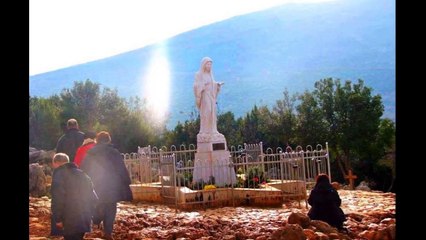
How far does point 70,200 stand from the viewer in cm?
615

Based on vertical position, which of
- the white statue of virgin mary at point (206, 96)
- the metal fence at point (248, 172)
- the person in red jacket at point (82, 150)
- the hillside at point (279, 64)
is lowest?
the metal fence at point (248, 172)

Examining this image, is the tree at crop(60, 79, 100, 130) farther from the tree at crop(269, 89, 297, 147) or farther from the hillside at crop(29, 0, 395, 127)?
the hillside at crop(29, 0, 395, 127)

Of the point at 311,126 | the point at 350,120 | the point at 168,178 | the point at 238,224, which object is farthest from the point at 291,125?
the point at 238,224

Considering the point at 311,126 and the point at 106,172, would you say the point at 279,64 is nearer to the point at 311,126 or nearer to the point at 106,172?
the point at 311,126

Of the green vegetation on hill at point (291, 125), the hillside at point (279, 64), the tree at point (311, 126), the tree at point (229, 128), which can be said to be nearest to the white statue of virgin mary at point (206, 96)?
the green vegetation on hill at point (291, 125)

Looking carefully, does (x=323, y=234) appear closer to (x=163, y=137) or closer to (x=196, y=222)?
(x=196, y=222)

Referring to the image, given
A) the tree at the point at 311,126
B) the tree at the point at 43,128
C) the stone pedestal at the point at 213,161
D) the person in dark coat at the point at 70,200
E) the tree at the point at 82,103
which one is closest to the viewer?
the person in dark coat at the point at 70,200

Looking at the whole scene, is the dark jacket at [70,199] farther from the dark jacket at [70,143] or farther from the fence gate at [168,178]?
the fence gate at [168,178]

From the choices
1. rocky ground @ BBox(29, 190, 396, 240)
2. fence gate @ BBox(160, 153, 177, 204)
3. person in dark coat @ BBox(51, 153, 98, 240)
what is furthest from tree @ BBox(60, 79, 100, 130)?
person in dark coat @ BBox(51, 153, 98, 240)

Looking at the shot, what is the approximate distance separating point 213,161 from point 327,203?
21.9ft

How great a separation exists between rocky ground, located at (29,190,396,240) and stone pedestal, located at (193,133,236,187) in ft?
6.23

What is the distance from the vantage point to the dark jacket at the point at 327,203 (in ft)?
27.2

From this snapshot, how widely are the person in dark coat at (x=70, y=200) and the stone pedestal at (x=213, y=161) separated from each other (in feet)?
25.6

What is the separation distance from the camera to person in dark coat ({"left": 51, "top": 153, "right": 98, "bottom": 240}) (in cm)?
612
